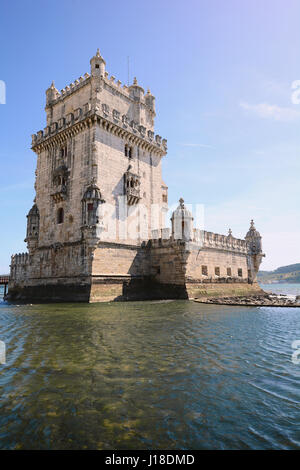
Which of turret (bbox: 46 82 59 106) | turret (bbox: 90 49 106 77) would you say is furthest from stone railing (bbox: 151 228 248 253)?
turret (bbox: 46 82 59 106)

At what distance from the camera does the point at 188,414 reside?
4.40 m

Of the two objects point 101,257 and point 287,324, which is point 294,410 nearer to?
point 287,324

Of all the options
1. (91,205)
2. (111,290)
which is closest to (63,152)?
(91,205)

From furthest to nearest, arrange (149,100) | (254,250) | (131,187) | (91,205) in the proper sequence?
(254,250)
(149,100)
(131,187)
(91,205)

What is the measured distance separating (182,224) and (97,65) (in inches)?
636

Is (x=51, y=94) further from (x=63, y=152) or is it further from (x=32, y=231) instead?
(x=32, y=231)

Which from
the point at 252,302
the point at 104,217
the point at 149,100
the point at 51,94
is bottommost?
the point at 252,302

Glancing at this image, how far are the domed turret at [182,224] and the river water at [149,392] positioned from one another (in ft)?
50.1

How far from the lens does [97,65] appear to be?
26562 millimetres

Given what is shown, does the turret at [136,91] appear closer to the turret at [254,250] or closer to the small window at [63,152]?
the small window at [63,152]

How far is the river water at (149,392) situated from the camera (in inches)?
149

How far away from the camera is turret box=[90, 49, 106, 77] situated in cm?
2639

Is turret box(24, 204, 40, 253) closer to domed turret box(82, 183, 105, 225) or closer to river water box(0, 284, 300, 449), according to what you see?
domed turret box(82, 183, 105, 225)

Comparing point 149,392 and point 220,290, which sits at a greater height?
point 220,290
